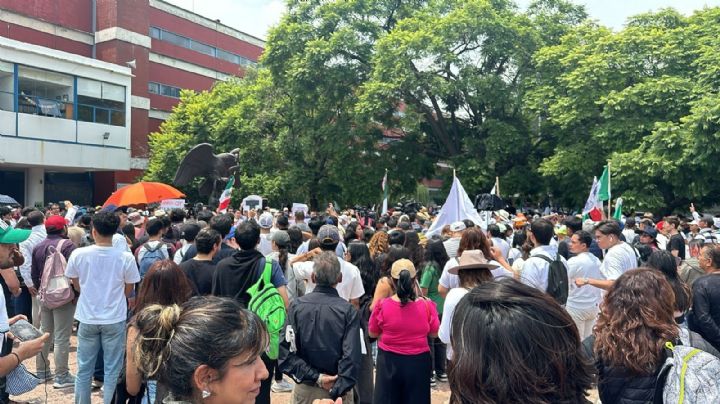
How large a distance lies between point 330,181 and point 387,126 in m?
4.07

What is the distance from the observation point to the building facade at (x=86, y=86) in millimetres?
24469

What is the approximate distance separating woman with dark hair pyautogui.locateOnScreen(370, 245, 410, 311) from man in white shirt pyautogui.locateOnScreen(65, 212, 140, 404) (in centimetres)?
217

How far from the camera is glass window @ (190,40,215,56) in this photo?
38781mm

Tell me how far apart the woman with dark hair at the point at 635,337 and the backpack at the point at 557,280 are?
255cm

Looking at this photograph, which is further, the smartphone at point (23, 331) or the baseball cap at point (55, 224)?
the baseball cap at point (55, 224)

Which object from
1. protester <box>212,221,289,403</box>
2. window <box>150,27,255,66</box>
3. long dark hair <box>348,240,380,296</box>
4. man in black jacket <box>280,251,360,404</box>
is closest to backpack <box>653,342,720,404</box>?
man in black jacket <box>280,251,360,404</box>

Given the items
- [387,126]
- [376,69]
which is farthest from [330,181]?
[376,69]

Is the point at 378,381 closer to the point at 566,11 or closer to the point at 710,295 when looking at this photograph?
the point at 710,295

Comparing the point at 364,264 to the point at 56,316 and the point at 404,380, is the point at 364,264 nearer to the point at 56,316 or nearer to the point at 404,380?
the point at 404,380

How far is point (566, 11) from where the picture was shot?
2514 centimetres

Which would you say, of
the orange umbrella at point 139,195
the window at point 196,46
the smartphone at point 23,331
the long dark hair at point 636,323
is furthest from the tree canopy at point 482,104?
the smartphone at point 23,331

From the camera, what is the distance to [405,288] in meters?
4.06

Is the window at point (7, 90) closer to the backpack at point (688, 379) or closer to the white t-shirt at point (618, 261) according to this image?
the white t-shirt at point (618, 261)

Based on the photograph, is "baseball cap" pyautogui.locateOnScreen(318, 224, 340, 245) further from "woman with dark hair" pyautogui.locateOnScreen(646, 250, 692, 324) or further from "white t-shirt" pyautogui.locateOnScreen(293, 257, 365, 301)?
"woman with dark hair" pyautogui.locateOnScreen(646, 250, 692, 324)
